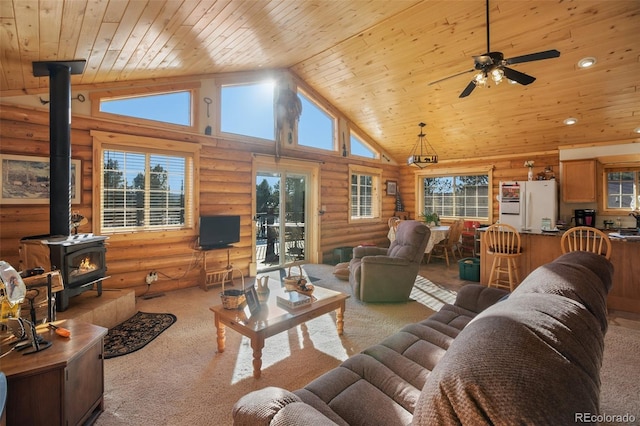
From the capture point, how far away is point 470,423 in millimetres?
603

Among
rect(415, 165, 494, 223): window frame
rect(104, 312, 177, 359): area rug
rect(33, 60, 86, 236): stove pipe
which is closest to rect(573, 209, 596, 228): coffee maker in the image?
rect(415, 165, 494, 223): window frame

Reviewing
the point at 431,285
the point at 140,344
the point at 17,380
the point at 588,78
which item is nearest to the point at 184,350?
the point at 140,344

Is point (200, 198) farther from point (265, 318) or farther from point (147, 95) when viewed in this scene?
point (265, 318)

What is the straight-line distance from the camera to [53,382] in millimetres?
1519

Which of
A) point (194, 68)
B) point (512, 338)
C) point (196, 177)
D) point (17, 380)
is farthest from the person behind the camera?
point (196, 177)

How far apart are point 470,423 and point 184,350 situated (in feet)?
9.01

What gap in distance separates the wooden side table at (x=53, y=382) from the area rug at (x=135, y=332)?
0.98m

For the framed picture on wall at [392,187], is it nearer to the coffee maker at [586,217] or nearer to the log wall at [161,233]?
the log wall at [161,233]

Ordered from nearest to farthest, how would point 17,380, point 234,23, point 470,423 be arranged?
point 470,423 → point 17,380 → point 234,23

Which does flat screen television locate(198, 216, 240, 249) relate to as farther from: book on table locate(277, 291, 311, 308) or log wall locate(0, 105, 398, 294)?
book on table locate(277, 291, 311, 308)

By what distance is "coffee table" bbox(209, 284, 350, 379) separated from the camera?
2221mm

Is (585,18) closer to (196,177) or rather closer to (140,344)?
(196,177)

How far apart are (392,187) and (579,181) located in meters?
3.90

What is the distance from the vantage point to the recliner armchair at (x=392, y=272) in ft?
12.7
